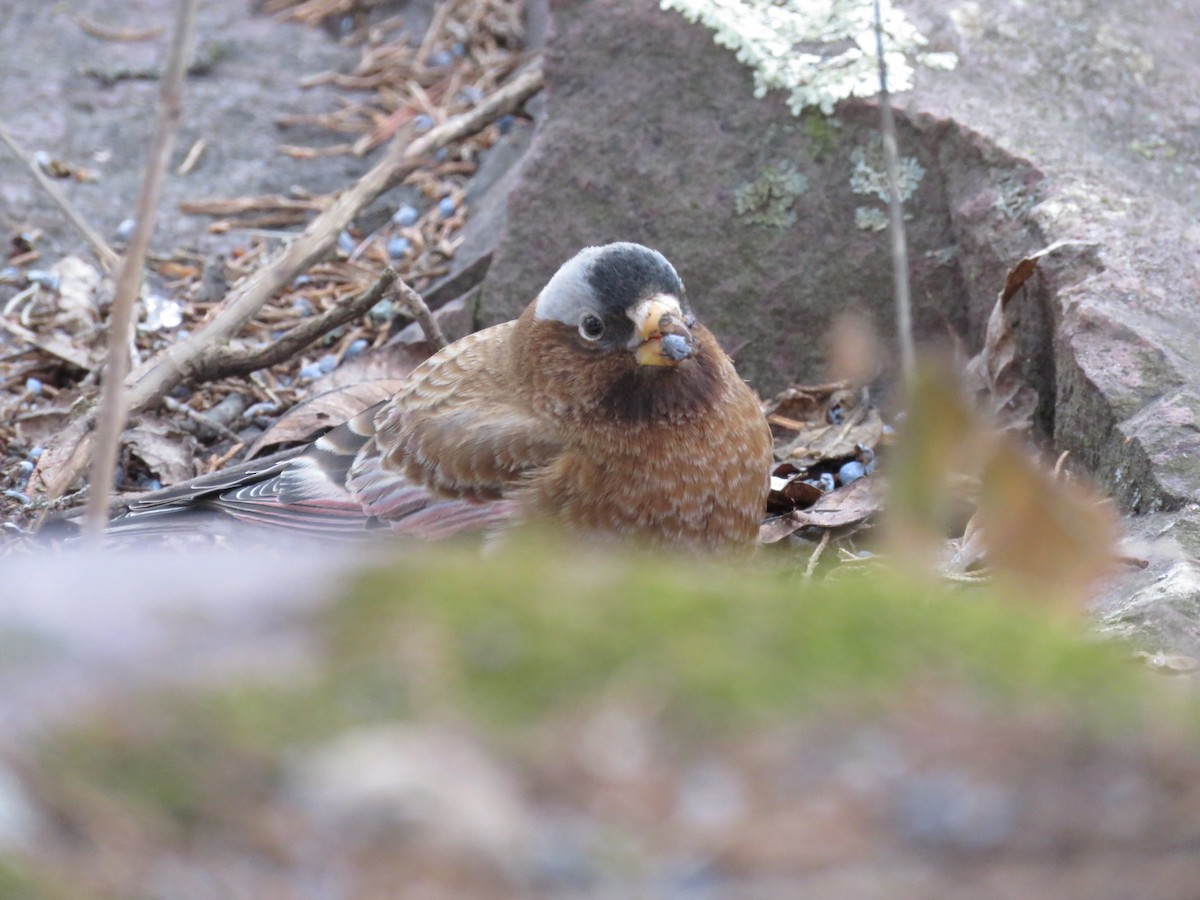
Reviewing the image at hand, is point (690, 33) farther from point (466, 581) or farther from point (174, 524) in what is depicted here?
point (466, 581)

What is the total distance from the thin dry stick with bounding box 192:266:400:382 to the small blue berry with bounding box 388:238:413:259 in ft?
3.57

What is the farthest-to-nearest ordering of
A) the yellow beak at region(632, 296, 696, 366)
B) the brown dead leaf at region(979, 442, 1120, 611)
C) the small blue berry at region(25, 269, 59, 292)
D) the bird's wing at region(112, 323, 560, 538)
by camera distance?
the small blue berry at region(25, 269, 59, 292)
the bird's wing at region(112, 323, 560, 538)
the yellow beak at region(632, 296, 696, 366)
the brown dead leaf at region(979, 442, 1120, 611)

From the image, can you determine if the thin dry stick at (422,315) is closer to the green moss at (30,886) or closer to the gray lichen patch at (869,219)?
the gray lichen patch at (869,219)

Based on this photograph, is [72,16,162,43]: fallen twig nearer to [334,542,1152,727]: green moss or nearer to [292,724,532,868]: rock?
[334,542,1152,727]: green moss

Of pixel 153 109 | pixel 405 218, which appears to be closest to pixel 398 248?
pixel 405 218

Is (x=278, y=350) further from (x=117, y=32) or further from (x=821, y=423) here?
(x=117, y=32)

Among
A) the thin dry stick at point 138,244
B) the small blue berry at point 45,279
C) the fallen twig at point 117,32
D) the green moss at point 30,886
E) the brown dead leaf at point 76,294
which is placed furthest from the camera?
the fallen twig at point 117,32

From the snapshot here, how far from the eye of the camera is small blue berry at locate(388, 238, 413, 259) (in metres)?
6.77

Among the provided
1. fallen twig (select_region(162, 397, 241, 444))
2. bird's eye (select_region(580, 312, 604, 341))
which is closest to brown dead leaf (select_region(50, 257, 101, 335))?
fallen twig (select_region(162, 397, 241, 444))

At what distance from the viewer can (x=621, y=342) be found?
435cm

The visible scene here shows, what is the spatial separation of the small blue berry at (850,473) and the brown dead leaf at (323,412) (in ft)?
5.77

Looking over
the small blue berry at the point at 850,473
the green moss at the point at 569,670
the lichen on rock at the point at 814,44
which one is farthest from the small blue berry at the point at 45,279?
the green moss at the point at 569,670

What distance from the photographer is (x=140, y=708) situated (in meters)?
1.76

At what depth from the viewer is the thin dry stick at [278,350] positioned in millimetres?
5652
